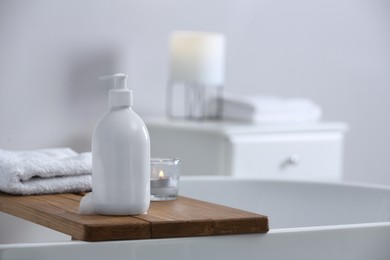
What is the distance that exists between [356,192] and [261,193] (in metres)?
0.18

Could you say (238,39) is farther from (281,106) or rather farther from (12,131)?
(12,131)

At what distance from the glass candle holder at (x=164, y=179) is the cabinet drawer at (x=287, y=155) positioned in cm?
127

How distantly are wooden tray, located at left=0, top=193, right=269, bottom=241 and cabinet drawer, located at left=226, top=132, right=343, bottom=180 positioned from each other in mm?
1462

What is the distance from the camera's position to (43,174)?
1.49 metres

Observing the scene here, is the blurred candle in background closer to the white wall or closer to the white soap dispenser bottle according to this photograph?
the white wall

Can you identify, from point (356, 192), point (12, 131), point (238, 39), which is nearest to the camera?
point (356, 192)

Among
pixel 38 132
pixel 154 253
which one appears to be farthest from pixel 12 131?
pixel 154 253

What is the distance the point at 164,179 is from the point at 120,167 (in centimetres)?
26

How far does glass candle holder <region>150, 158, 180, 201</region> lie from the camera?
1482 millimetres

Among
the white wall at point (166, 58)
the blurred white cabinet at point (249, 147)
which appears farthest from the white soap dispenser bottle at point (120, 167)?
the white wall at point (166, 58)

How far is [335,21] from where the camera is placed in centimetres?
376

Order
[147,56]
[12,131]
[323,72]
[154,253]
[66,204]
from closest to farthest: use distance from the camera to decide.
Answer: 1. [154,253]
2. [66,204]
3. [12,131]
4. [147,56]
5. [323,72]

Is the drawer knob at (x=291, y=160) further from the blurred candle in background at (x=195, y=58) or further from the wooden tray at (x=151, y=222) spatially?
the wooden tray at (x=151, y=222)

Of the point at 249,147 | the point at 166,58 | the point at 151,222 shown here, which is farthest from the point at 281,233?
the point at 166,58
